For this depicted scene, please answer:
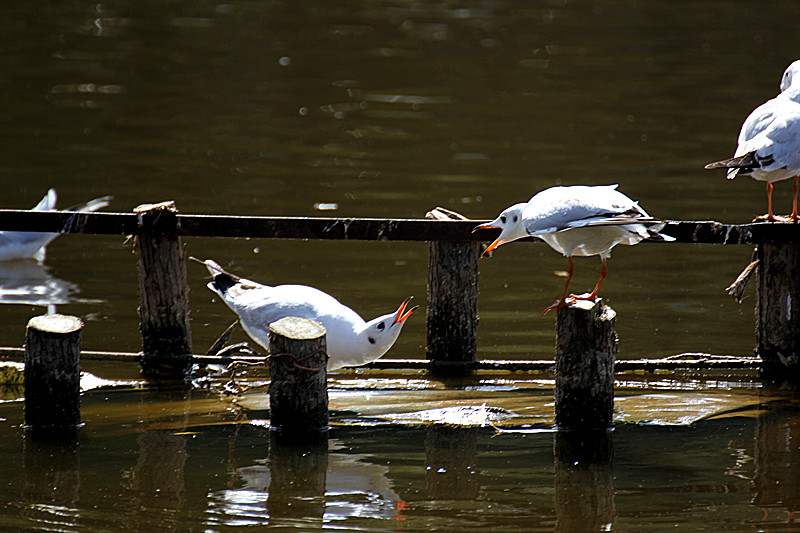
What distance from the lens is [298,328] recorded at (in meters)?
6.63

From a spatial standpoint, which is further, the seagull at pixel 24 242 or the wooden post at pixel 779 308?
the seagull at pixel 24 242

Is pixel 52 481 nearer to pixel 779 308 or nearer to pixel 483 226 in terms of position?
pixel 483 226

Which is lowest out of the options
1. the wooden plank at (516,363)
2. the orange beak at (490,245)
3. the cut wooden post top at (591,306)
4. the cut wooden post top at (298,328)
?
the wooden plank at (516,363)

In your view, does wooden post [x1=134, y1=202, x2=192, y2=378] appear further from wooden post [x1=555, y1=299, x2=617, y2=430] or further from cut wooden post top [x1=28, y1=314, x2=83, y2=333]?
wooden post [x1=555, y1=299, x2=617, y2=430]

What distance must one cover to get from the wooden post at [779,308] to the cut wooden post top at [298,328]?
325 cm

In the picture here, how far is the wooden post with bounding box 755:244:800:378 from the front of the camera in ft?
25.7

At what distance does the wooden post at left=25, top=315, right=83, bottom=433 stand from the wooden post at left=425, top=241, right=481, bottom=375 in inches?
97.2

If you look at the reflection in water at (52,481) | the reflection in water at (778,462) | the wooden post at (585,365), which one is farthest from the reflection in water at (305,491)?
the reflection in water at (778,462)

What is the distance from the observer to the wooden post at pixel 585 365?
652 centimetres

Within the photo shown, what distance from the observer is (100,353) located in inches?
311

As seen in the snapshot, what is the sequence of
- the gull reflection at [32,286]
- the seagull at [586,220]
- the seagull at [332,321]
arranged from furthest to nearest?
the gull reflection at [32,286] < the seagull at [332,321] < the seagull at [586,220]

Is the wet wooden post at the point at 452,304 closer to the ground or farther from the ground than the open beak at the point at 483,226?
closer to the ground

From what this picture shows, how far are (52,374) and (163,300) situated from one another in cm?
135

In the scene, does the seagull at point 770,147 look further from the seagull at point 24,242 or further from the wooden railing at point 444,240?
the seagull at point 24,242
